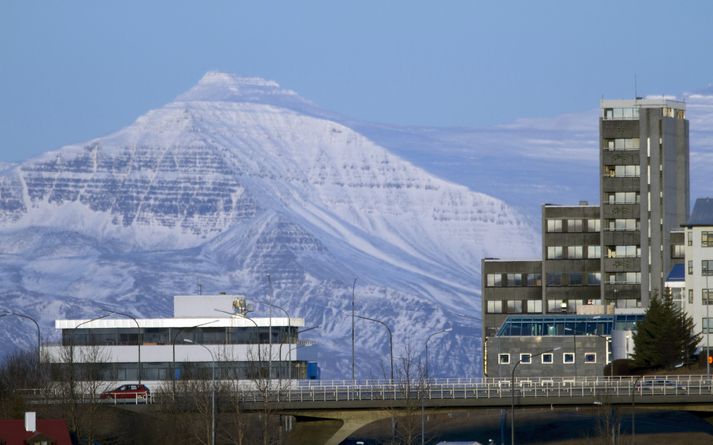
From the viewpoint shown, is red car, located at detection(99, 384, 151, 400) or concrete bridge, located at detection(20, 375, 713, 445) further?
red car, located at detection(99, 384, 151, 400)

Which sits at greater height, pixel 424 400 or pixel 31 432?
pixel 424 400

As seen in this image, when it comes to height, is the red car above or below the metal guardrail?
below

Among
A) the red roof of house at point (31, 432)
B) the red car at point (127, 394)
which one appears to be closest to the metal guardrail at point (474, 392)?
the red car at point (127, 394)

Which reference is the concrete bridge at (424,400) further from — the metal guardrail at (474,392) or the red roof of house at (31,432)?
the red roof of house at (31,432)

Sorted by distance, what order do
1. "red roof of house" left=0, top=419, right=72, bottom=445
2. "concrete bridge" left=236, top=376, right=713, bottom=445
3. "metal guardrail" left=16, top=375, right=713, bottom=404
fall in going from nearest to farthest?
"red roof of house" left=0, top=419, right=72, bottom=445 < "concrete bridge" left=236, top=376, right=713, bottom=445 < "metal guardrail" left=16, top=375, right=713, bottom=404

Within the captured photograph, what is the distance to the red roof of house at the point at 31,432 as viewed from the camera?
140 metres

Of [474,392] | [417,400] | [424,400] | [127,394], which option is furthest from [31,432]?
[127,394]

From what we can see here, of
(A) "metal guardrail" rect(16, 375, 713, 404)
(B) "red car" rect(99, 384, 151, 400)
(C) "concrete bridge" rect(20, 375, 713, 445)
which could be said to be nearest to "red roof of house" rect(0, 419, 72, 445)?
(C) "concrete bridge" rect(20, 375, 713, 445)

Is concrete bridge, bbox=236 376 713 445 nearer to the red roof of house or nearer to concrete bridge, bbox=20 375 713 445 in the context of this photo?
concrete bridge, bbox=20 375 713 445

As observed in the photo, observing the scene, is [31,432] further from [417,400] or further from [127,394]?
[127,394]

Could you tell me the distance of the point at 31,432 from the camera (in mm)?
141500

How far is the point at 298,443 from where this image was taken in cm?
18150

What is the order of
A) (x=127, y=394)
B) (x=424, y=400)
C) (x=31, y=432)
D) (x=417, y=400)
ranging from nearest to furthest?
1. (x=31, y=432)
2. (x=417, y=400)
3. (x=424, y=400)
4. (x=127, y=394)

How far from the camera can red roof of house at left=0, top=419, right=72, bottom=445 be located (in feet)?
458
